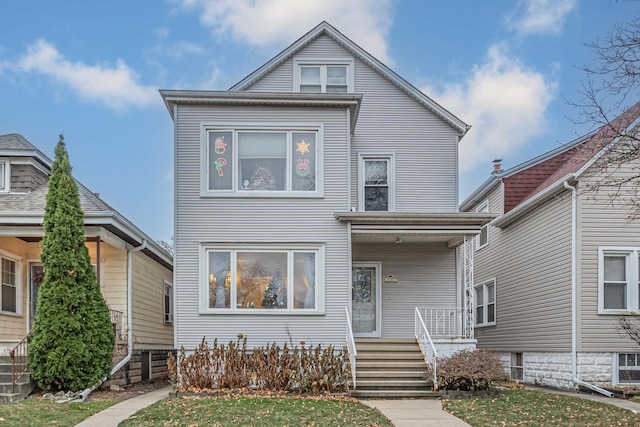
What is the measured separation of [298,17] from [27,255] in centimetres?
1221

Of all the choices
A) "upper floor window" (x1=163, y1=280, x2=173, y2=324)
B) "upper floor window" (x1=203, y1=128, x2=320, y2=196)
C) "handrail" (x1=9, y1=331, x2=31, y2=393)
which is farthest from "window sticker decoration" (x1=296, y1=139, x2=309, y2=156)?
"upper floor window" (x1=163, y1=280, x2=173, y2=324)

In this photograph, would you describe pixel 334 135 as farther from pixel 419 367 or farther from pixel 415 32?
pixel 415 32

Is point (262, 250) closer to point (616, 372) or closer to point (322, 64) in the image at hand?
point (322, 64)

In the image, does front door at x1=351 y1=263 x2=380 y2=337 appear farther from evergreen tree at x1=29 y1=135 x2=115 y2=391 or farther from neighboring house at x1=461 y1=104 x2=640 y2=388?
evergreen tree at x1=29 y1=135 x2=115 y2=391

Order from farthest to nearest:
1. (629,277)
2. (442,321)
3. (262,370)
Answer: (442,321)
(629,277)
(262,370)

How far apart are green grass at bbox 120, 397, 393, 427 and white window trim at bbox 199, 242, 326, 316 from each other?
2397 millimetres

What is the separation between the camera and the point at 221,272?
42.2 ft

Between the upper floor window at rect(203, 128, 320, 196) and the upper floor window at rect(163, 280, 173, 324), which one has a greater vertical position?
the upper floor window at rect(203, 128, 320, 196)

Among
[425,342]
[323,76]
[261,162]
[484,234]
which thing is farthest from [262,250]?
[484,234]

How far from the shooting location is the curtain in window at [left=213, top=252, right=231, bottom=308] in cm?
1279

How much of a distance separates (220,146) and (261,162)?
96cm

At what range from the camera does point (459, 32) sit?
2086cm

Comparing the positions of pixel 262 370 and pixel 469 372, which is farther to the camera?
pixel 262 370

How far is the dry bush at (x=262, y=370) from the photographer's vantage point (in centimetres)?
1143
